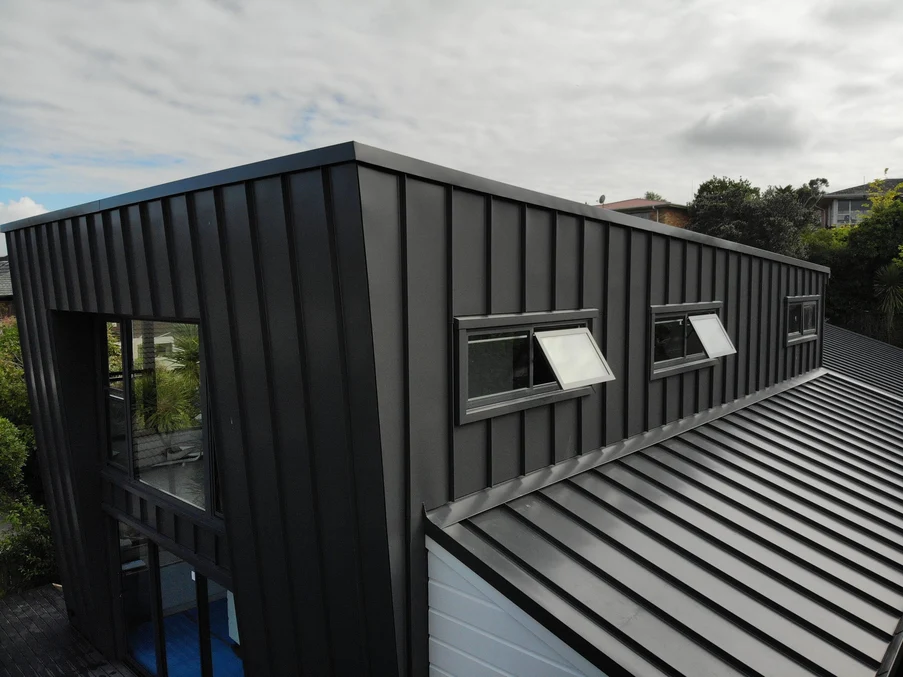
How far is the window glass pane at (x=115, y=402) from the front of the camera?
5418 mm

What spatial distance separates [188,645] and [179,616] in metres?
0.28

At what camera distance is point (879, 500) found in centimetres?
485

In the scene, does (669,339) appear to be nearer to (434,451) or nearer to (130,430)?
(434,451)

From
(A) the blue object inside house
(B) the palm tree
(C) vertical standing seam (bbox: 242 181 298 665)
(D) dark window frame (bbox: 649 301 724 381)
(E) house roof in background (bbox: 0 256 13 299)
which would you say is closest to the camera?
(C) vertical standing seam (bbox: 242 181 298 665)

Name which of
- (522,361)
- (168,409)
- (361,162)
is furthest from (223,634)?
(361,162)

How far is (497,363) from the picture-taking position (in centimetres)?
352

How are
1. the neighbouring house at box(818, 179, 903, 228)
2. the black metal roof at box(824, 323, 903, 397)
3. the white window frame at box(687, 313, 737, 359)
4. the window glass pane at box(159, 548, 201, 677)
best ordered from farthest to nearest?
the neighbouring house at box(818, 179, 903, 228), the black metal roof at box(824, 323, 903, 397), the white window frame at box(687, 313, 737, 359), the window glass pane at box(159, 548, 201, 677)

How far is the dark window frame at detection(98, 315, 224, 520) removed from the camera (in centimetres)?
427

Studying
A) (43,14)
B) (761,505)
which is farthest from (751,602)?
(43,14)

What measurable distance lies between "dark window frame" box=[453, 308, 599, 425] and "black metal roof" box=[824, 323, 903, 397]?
8.77 meters

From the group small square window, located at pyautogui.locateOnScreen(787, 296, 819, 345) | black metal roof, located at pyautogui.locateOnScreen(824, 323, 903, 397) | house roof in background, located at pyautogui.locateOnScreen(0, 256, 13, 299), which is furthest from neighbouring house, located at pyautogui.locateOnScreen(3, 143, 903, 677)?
house roof in background, located at pyautogui.locateOnScreen(0, 256, 13, 299)

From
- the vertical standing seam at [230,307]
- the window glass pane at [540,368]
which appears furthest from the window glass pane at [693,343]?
the vertical standing seam at [230,307]

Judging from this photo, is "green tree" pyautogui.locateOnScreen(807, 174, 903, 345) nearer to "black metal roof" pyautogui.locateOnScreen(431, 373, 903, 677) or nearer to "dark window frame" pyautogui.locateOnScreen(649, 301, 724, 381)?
"dark window frame" pyautogui.locateOnScreen(649, 301, 724, 381)

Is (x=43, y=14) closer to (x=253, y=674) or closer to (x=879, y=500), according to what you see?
(x=253, y=674)
